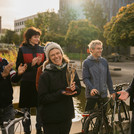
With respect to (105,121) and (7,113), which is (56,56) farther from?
(105,121)

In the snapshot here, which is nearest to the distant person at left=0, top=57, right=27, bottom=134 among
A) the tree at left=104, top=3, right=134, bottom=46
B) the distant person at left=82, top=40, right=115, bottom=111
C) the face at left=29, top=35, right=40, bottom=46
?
the face at left=29, top=35, right=40, bottom=46

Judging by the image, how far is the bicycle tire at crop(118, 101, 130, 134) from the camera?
3.51 meters

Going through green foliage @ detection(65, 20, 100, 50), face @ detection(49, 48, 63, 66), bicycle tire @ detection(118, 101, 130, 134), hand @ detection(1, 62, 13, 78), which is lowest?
bicycle tire @ detection(118, 101, 130, 134)

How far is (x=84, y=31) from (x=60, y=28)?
3393cm

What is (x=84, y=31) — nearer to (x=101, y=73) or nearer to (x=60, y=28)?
(x=101, y=73)

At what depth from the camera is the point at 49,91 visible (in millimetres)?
2193

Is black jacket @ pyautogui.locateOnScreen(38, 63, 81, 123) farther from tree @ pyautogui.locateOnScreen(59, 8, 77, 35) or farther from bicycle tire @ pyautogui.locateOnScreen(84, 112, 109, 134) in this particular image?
tree @ pyautogui.locateOnScreen(59, 8, 77, 35)

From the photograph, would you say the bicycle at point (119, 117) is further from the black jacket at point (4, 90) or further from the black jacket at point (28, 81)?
the black jacket at point (4, 90)

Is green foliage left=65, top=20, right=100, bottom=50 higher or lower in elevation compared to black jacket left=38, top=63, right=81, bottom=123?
higher

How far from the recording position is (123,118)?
145 inches

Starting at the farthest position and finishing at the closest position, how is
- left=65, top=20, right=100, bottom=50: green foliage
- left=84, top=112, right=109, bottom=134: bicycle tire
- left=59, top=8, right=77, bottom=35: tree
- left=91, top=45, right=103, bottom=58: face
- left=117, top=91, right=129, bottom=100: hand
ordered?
left=59, top=8, right=77, bottom=35: tree, left=65, top=20, right=100, bottom=50: green foliage, left=91, top=45, right=103, bottom=58: face, left=84, top=112, right=109, bottom=134: bicycle tire, left=117, top=91, right=129, bottom=100: hand

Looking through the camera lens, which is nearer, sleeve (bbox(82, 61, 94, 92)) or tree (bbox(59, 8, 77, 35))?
sleeve (bbox(82, 61, 94, 92))

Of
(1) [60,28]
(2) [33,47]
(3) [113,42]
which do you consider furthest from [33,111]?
(1) [60,28]

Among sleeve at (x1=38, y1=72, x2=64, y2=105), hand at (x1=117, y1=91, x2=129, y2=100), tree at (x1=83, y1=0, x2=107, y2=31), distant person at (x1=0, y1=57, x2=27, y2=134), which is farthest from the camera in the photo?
tree at (x1=83, y1=0, x2=107, y2=31)
